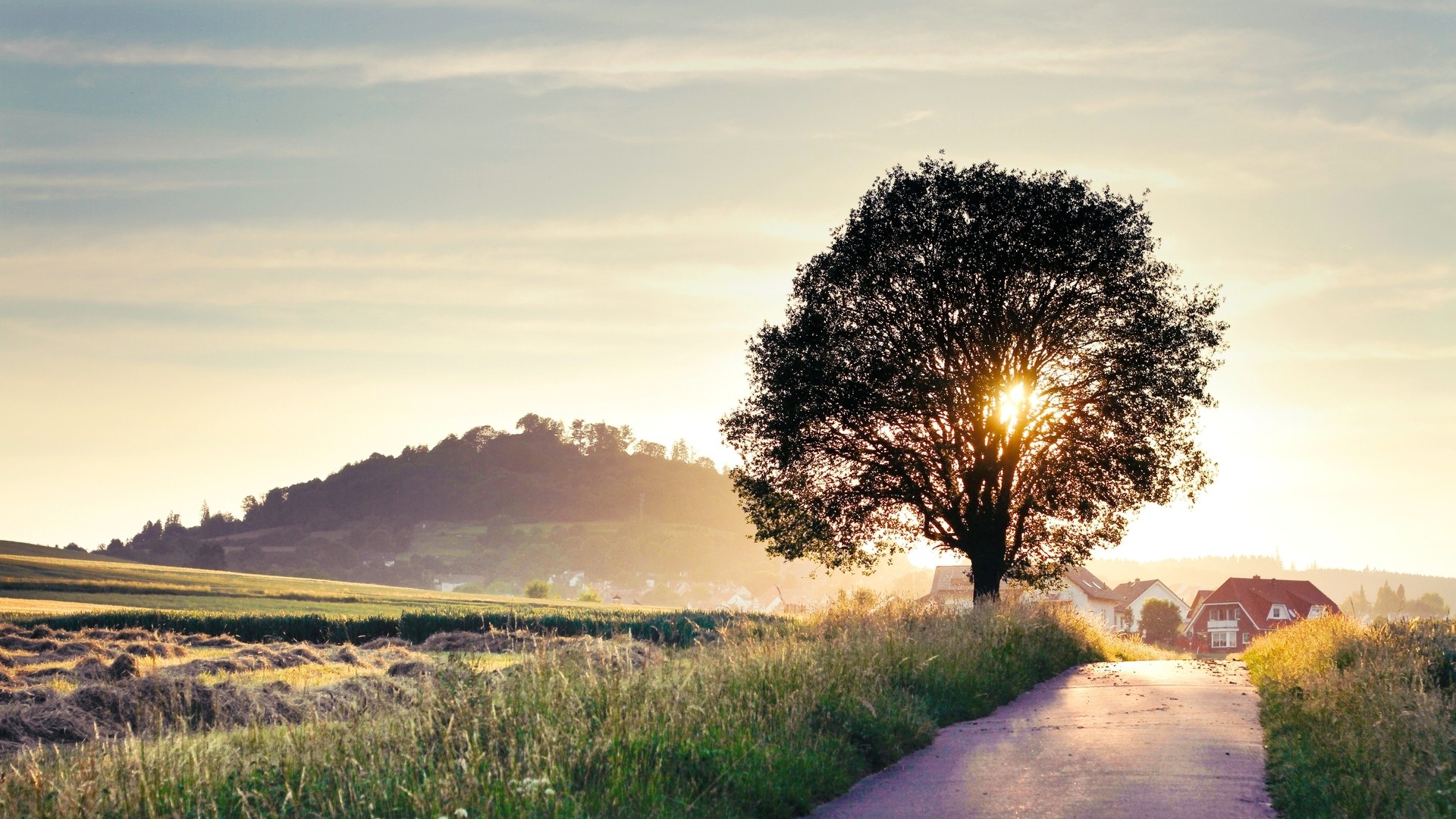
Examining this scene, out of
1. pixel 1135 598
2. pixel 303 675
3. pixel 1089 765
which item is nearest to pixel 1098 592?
pixel 1135 598

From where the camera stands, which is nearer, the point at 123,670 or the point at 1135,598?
the point at 123,670

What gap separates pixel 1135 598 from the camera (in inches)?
4552

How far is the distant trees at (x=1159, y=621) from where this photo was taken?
3789 inches

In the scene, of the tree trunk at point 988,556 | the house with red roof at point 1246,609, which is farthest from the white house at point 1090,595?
the tree trunk at point 988,556

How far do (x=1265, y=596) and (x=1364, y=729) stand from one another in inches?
3788

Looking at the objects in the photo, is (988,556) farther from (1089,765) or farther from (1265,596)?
(1265,596)

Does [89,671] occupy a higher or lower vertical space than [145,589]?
higher

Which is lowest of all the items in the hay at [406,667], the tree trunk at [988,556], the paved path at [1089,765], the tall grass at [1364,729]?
the hay at [406,667]

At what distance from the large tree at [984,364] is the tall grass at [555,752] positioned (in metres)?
15.9

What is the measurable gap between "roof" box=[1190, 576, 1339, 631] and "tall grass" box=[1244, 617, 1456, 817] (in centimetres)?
8347

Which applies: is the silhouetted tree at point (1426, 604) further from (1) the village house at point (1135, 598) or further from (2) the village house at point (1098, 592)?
(2) the village house at point (1098, 592)

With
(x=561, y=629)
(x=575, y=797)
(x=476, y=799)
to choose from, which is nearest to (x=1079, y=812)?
(x=575, y=797)

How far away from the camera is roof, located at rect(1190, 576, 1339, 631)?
95000mm

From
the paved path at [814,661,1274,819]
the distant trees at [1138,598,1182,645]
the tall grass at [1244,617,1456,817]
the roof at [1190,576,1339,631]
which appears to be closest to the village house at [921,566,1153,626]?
the distant trees at [1138,598,1182,645]
